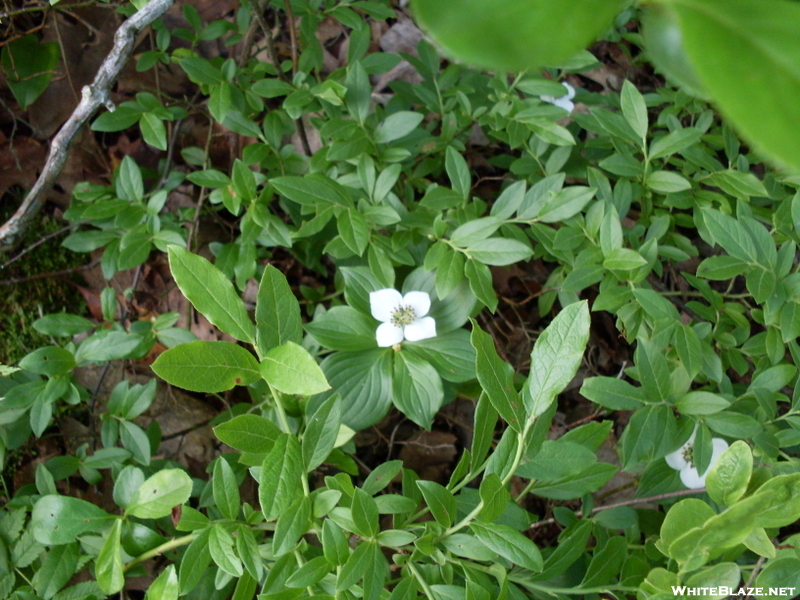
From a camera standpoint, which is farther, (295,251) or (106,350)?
(295,251)

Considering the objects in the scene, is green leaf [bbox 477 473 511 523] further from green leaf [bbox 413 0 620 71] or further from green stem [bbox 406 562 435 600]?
green leaf [bbox 413 0 620 71]

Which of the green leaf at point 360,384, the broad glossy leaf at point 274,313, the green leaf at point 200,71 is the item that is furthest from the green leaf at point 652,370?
the green leaf at point 200,71

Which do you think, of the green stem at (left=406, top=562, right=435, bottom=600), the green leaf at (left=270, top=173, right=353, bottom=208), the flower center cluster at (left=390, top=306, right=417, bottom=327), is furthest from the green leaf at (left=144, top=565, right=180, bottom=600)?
the green leaf at (left=270, top=173, right=353, bottom=208)

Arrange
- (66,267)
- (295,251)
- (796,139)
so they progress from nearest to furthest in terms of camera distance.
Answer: (796,139) < (295,251) < (66,267)

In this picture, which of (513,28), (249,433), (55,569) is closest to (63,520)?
(55,569)

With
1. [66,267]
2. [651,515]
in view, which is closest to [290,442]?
[651,515]

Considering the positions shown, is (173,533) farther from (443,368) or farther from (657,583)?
(657,583)
